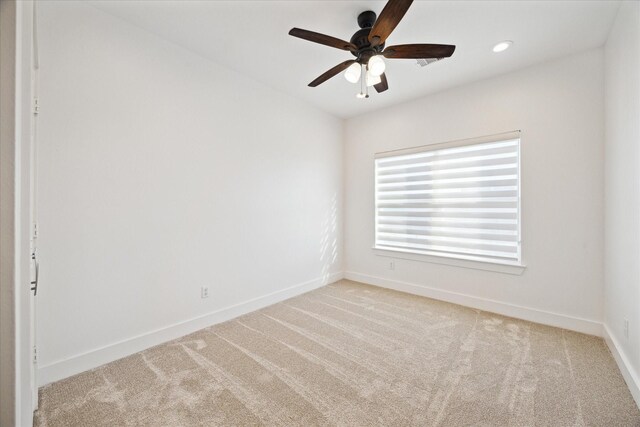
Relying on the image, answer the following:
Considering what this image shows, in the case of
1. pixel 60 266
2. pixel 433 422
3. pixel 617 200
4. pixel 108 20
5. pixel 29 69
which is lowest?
pixel 433 422

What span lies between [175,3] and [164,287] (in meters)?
2.31

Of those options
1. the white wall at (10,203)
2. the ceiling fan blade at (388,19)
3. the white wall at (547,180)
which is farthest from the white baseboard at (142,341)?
the ceiling fan blade at (388,19)

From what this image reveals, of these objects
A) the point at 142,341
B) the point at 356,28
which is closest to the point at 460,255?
the point at 356,28

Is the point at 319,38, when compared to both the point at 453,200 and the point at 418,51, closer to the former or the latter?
the point at 418,51

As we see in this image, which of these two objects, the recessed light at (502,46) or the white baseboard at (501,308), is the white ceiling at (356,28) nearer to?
the recessed light at (502,46)

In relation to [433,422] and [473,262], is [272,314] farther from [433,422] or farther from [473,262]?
[473,262]

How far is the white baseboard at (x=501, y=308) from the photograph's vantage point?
262 centimetres

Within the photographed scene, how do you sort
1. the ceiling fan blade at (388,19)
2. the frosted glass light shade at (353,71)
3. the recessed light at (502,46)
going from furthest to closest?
the recessed light at (502,46) < the frosted glass light shade at (353,71) < the ceiling fan blade at (388,19)

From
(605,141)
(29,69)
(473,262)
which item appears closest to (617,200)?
(605,141)

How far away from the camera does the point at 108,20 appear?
2.14 meters

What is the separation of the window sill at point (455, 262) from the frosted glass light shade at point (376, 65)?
2502 mm

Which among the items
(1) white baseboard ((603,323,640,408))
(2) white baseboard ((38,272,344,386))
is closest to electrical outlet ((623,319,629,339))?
(1) white baseboard ((603,323,640,408))

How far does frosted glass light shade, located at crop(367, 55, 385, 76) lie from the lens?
1895 millimetres

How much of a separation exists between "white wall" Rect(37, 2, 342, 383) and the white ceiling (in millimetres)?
260
